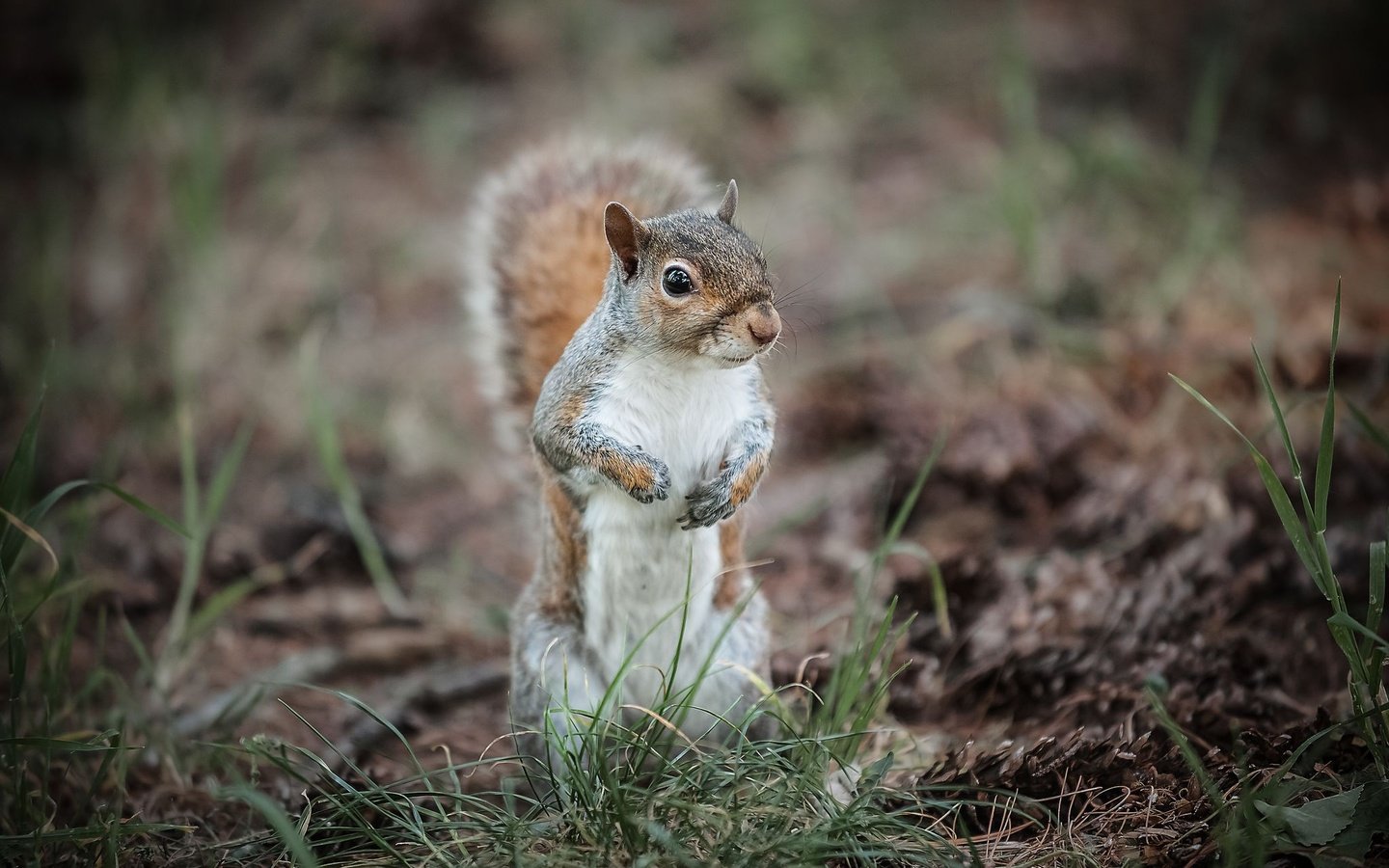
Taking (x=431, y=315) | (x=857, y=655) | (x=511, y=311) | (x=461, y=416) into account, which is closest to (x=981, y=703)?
(x=857, y=655)

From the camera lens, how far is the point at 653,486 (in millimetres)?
2303

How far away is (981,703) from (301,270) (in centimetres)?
456

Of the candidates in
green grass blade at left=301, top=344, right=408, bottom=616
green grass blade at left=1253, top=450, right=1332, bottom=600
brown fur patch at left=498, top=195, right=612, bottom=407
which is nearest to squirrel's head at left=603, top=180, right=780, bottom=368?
brown fur patch at left=498, top=195, right=612, bottom=407

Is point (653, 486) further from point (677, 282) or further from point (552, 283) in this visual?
point (552, 283)

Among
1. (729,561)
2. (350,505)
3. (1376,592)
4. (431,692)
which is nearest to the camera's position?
(1376,592)

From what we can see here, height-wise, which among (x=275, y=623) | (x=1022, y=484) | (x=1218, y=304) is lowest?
(x=275, y=623)

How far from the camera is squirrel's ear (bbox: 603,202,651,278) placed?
7.63 ft

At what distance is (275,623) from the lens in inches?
142

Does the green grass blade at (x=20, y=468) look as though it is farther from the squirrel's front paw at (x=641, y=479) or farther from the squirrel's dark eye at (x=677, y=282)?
the squirrel's dark eye at (x=677, y=282)

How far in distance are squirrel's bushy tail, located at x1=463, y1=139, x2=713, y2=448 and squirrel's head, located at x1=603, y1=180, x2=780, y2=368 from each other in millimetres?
506

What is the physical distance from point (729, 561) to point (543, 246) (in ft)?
3.42

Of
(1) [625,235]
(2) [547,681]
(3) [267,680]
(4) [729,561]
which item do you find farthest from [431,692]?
(1) [625,235]

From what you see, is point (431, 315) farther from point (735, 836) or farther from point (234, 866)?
point (735, 836)

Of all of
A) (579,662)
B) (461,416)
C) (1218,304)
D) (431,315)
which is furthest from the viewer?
(431,315)
